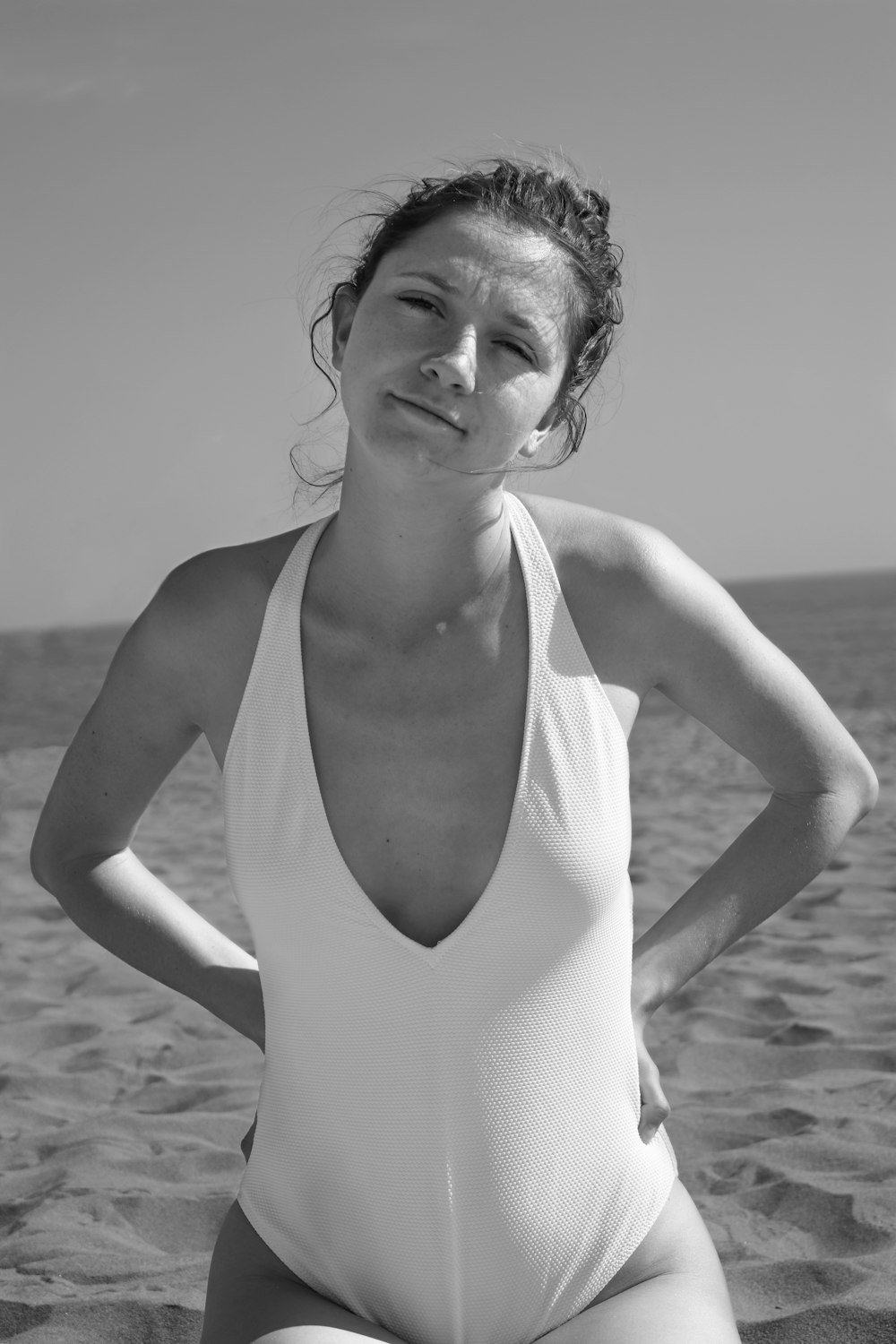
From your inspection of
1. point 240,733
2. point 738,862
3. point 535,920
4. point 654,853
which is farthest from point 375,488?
point 654,853

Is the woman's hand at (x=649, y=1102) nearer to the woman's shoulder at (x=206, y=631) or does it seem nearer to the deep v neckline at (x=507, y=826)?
the deep v neckline at (x=507, y=826)

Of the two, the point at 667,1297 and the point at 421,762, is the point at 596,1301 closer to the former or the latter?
the point at 667,1297

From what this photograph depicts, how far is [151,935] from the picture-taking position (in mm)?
2078

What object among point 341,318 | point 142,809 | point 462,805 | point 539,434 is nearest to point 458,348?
point 539,434

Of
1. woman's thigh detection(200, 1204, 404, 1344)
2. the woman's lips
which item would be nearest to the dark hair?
the woman's lips

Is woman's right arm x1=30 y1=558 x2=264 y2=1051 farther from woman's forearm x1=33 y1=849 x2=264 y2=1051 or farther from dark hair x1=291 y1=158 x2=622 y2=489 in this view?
dark hair x1=291 y1=158 x2=622 y2=489

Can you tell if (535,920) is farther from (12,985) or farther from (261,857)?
(12,985)

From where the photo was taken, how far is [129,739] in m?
1.97

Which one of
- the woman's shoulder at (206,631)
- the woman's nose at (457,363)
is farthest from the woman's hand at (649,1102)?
the woman's nose at (457,363)

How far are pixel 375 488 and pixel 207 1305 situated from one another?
113 centimetres

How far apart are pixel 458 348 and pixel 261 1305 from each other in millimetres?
1258

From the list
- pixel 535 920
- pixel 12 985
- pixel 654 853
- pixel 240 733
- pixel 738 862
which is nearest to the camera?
pixel 535 920

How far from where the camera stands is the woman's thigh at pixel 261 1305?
1.56m

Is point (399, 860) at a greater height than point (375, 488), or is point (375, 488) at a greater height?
point (375, 488)
